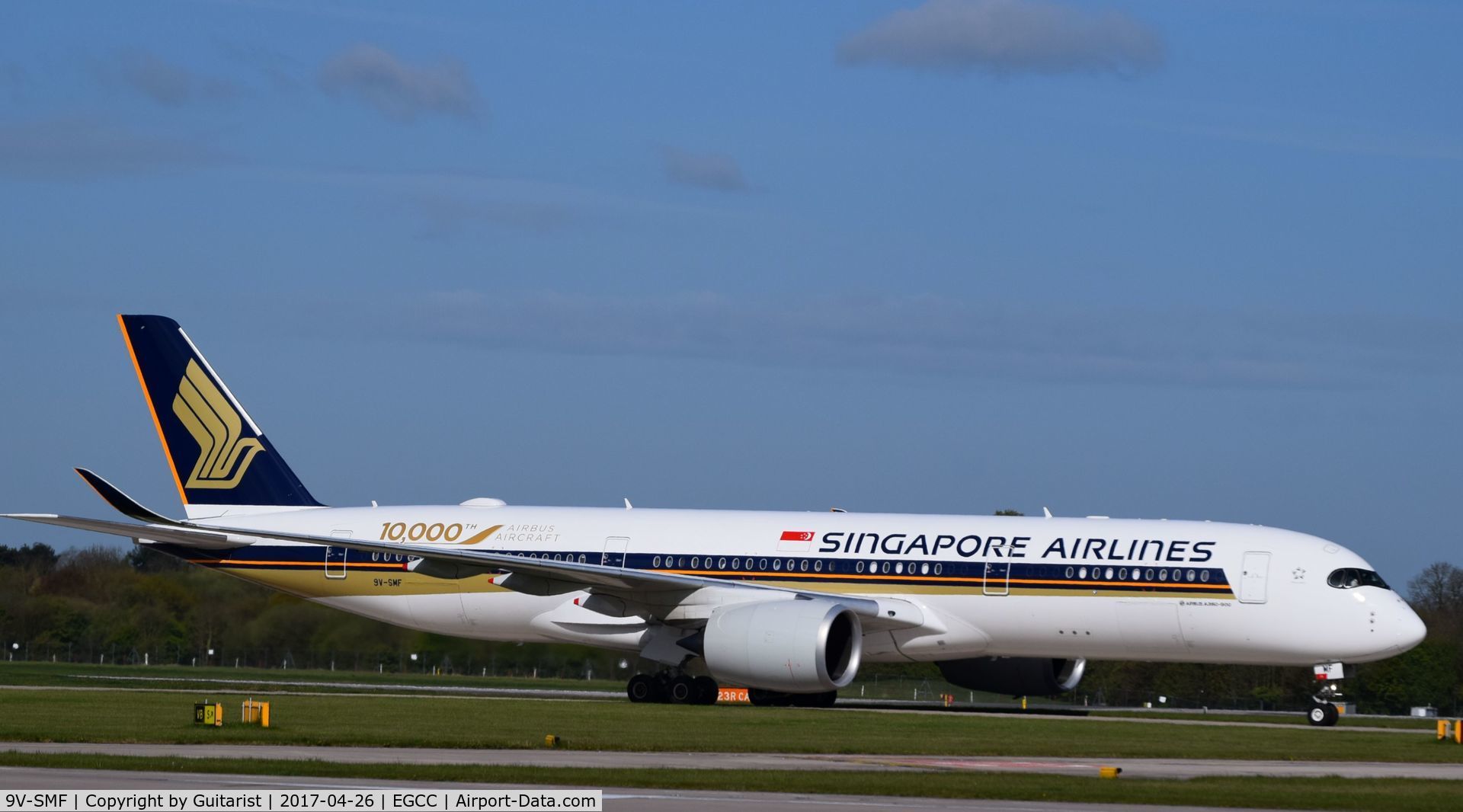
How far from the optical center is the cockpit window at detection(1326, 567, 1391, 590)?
31.6m

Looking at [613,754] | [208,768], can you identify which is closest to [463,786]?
[208,768]

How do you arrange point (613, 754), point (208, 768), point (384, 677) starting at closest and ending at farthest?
point (208, 768), point (613, 754), point (384, 677)

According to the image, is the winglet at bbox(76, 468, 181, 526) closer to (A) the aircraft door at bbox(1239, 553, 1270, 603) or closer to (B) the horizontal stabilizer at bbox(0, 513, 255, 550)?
(B) the horizontal stabilizer at bbox(0, 513, 255, 550)

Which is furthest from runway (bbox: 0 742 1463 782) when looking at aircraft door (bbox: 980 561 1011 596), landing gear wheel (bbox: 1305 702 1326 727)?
landing gear wheel (bbox: 1305 702 1326 727)

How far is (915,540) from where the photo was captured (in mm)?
33562

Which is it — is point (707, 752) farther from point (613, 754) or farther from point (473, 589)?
point (473, 589)

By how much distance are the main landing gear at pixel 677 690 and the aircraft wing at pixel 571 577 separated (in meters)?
1.49

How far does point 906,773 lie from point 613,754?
370 centimetres

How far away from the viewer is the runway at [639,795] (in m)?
15.6

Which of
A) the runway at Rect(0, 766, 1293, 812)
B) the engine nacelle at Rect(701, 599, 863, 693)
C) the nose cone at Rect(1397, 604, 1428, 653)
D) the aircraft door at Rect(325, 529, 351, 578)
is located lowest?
the runway at Rect(0, 766, 1293, 812)

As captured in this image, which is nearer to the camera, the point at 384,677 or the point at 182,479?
the point at 182,479

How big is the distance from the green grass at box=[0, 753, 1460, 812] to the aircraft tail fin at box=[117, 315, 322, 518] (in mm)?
20533

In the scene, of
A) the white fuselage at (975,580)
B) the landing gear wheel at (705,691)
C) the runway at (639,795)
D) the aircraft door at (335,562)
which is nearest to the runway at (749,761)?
the runway at (639,795)

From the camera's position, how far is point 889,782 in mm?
18391
